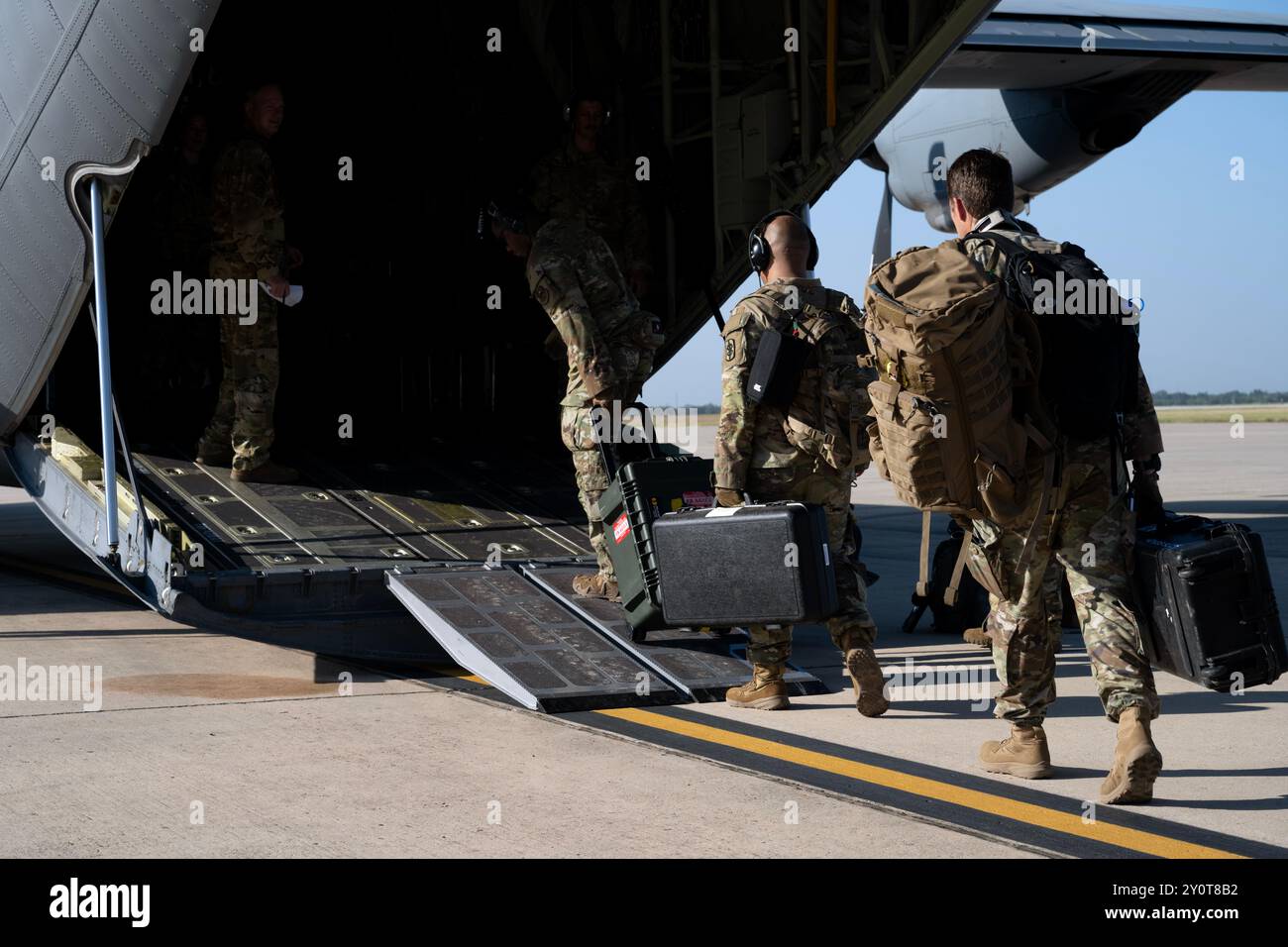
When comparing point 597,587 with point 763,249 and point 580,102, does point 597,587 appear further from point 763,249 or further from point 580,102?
point 580,102

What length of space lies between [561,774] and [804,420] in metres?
1.79

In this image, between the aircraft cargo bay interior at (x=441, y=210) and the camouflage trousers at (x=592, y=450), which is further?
the aircraft cargo bay interior at (x=441, y=210)

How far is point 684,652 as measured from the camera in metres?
6.74

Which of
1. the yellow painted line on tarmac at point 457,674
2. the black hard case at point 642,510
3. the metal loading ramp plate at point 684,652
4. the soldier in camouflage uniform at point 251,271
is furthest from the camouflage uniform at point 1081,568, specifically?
the soldier in camouflage uniform at point 251,271

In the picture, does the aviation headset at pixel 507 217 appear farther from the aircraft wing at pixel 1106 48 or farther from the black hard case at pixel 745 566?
the aircraft wing at pixel 1106 48

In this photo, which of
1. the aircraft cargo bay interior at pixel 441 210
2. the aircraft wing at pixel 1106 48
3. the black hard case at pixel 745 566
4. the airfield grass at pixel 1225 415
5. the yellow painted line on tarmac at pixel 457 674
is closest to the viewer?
the black hard case at pixel 745 566

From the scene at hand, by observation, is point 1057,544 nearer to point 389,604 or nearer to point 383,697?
point 383,697

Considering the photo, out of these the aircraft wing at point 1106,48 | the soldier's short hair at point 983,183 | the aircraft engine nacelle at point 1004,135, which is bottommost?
the soldier's short hair at point 983,183

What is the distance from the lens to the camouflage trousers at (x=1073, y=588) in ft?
14.9

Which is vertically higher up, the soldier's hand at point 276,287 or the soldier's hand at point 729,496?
the soldier's hand at point 276,287

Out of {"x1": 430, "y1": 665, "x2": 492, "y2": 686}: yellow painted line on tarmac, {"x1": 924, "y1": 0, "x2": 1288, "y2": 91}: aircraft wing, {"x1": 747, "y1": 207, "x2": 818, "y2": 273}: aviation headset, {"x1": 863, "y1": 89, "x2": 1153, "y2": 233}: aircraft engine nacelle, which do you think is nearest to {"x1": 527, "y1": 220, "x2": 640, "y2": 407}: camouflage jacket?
{"x1": 747, "y1": 207, "x2": 818, "y2": 273}: aviation headset

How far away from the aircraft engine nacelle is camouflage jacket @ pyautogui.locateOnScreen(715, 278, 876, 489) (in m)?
7.52

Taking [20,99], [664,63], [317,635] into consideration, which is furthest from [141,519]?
[664,63]

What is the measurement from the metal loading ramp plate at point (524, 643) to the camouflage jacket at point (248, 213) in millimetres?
2273
